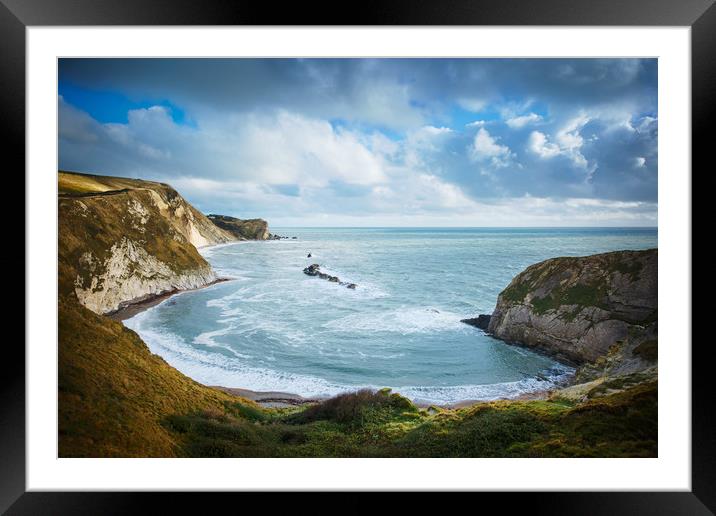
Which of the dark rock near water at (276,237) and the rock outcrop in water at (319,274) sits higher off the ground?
the dark rock near water at (276,237)

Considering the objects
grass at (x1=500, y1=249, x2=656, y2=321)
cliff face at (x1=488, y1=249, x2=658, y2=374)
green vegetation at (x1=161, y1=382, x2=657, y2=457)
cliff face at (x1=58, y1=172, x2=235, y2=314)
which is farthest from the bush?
cliff face at (x1=58, y1=172, x2=235, y2=314)

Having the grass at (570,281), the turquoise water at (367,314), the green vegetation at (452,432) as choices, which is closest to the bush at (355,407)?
the green vegetation at (452,432)

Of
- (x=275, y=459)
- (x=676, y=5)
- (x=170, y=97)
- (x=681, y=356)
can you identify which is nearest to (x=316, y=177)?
(x=170, y=97)

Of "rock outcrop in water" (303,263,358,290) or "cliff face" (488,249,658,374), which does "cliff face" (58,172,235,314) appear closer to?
"rock outcrop in water" (303,263,358,290)

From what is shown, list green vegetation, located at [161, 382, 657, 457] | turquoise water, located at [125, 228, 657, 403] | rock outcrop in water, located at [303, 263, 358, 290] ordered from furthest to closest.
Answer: rock outcrop in water, located at [303, 263, 358, 290], turquoise water, located at [125, 228, 657, 403], green vegetation, located at [161, 382, 657, 457]

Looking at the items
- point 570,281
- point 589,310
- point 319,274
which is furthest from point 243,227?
point 589,310

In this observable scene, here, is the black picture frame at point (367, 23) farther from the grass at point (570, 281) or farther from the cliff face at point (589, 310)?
the grass at point (570, 281)
